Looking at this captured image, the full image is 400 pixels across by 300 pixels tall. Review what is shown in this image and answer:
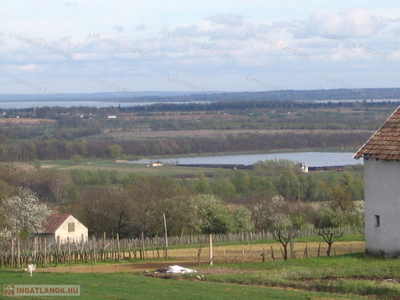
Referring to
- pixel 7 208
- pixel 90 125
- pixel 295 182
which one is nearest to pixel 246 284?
pixel 7 208

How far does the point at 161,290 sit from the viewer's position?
1661cm

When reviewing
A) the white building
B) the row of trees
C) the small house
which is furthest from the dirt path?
the row of trees

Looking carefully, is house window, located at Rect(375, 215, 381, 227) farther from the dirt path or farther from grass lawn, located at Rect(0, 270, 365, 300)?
grass lawn, located at Rect(0, 270, 365, 300)

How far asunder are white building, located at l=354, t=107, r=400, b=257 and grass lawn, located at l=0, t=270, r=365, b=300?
702 centimetres

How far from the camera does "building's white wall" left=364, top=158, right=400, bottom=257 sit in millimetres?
22453

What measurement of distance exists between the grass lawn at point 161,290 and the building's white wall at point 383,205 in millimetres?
6974

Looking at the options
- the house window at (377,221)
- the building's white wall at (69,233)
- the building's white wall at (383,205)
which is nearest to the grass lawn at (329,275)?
the building's white wall at (383,205)

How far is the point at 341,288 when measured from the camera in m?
16.8

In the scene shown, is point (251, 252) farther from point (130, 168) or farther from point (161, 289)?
point (130, 168)

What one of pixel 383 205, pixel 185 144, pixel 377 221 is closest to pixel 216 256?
pixel 377 221

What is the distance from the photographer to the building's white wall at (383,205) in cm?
2245

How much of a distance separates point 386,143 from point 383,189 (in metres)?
1.54

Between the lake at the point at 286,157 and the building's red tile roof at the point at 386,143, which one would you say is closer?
the building's red tile roof at the point at 386,143

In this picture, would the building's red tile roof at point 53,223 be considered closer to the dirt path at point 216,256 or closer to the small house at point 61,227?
the small house at point 61,227
